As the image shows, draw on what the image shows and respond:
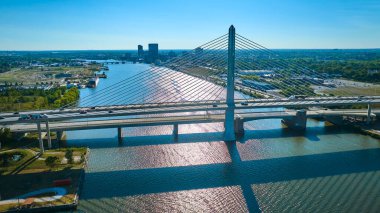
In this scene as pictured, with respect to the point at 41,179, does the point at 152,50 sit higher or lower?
higher

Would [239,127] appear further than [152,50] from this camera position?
No

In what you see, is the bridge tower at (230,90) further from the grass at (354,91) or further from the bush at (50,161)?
the grass at (354,91)

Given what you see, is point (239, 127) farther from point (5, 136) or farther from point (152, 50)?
point (152, 50)

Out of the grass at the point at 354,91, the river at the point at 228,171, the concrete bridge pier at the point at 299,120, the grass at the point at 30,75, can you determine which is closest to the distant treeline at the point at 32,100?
the river at the point at 228,171

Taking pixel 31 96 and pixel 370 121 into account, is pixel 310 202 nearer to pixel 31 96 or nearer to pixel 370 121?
pixel 370 121

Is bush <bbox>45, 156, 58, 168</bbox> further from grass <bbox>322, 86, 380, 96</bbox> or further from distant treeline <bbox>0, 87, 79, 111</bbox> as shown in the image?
grass <bbox>322, 86, 380, 96</bbox>

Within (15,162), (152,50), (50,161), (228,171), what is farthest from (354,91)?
(152,50)

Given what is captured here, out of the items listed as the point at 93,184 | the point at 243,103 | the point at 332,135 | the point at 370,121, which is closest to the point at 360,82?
the point at 370,121
